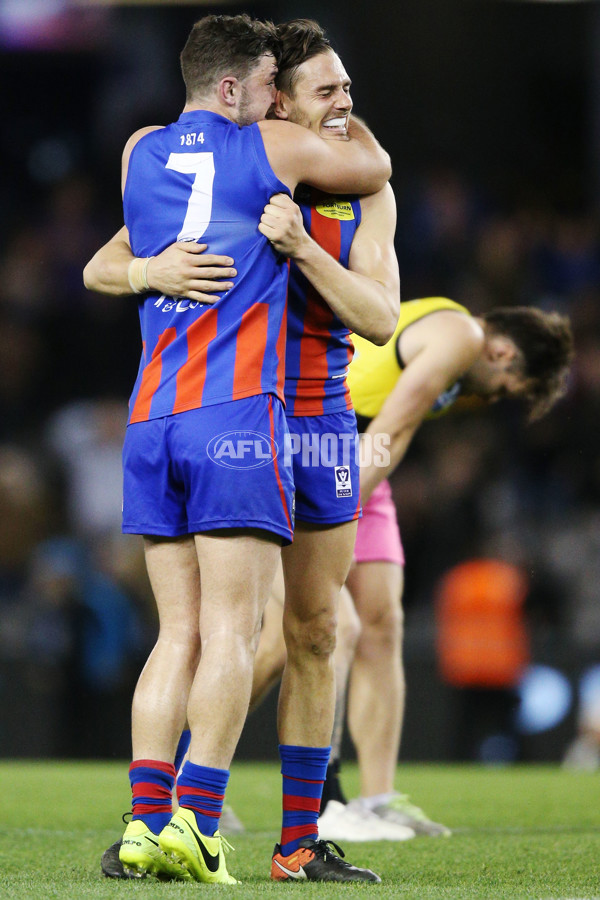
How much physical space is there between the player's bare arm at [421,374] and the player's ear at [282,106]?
1.39 meters

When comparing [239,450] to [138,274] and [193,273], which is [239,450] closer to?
[193,273]

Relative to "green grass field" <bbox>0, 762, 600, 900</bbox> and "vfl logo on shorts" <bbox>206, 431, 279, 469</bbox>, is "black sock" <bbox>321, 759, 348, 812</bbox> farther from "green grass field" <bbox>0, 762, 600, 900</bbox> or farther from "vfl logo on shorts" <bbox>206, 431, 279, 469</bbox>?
"vfl logo on shorts" <bbox>206, 431, 279, 469</bbox>

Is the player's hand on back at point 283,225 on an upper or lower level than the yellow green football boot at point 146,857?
upper

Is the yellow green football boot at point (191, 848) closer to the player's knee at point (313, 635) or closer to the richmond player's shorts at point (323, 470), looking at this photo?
the player's knee at point (313, 635)

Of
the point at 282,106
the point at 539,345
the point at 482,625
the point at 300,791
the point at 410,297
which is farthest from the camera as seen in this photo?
the point at 410,297

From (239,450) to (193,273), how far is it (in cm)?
43

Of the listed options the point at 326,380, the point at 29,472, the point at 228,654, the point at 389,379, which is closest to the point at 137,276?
the point at 326,380

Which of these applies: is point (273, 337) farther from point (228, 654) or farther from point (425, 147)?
point (425, 147)

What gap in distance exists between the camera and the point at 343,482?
10.5 feet

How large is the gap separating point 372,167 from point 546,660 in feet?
20.5

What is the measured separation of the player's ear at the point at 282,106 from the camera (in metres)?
3.28

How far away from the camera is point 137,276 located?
3.05m

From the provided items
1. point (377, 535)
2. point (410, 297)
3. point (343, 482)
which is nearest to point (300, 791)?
point (343, 482)

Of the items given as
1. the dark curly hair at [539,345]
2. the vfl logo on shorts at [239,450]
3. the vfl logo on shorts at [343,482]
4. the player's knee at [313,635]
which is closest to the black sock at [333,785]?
the player's knee at [313,635]
